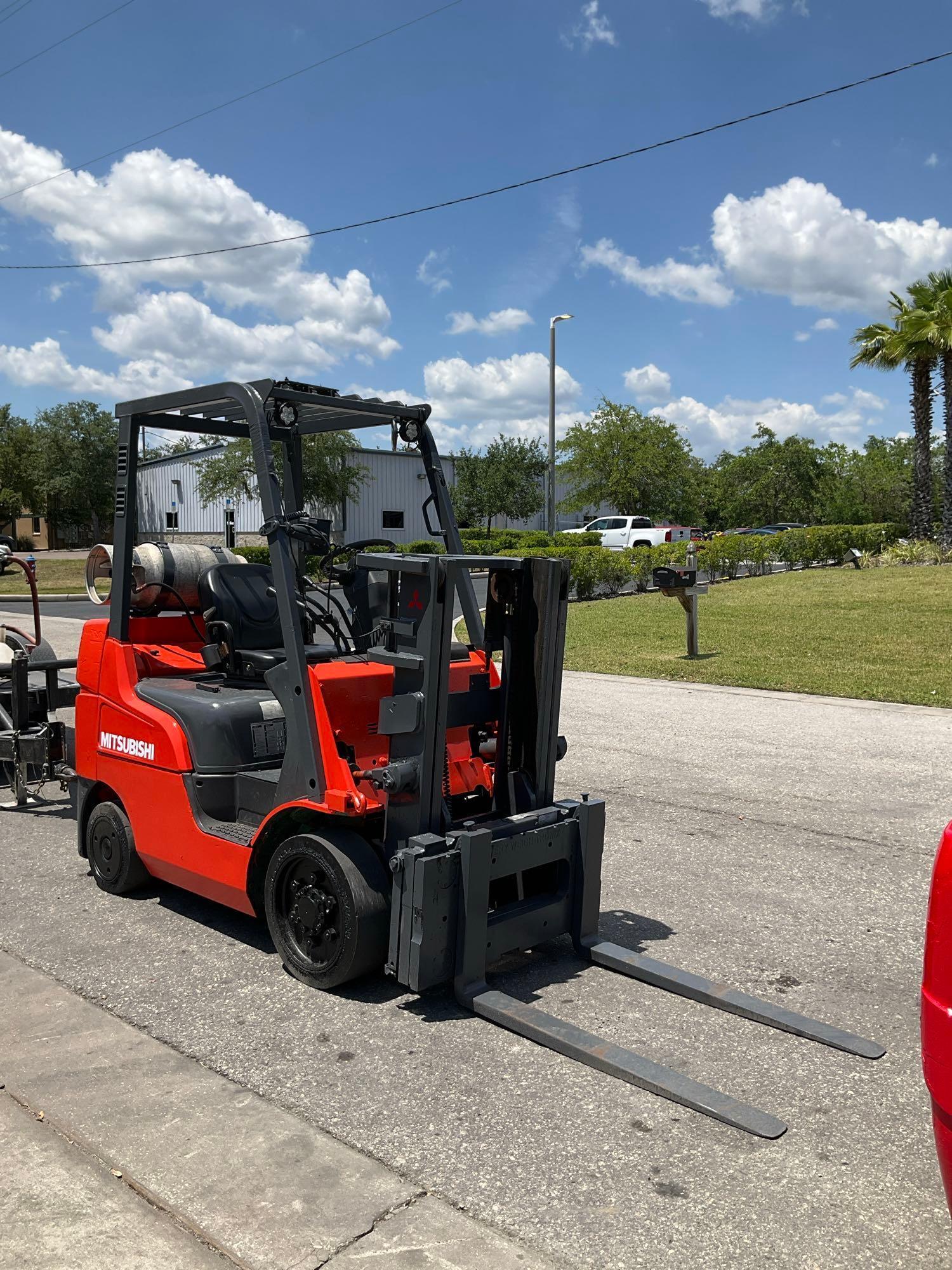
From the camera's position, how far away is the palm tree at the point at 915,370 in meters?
32.2

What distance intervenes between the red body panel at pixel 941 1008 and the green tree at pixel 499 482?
49.8 metres

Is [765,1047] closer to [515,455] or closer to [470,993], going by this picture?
[470,993]

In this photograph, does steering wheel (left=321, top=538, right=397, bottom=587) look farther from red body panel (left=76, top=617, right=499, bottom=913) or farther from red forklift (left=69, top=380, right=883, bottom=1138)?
red body panel (left=76, top=617, right=499, bottom=913)

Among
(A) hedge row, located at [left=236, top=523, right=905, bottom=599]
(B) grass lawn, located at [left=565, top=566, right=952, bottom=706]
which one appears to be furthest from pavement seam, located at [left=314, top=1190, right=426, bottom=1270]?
(A) hedge row, located at [left=236, top=523, right=905, bottom=599]

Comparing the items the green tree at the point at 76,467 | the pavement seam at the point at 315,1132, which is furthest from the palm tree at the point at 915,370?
the green tree at the point at 76,467

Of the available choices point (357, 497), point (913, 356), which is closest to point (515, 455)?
point (357, 497)

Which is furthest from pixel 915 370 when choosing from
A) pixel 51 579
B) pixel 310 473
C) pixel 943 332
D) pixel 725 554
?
pixel 51 579

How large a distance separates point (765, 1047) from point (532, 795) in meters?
1.34

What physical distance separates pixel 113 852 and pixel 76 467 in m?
58.2

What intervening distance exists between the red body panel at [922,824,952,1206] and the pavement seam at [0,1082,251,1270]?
1.70 meters

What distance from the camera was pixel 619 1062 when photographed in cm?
357

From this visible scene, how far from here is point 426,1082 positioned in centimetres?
359

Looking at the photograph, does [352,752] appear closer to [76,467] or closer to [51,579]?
[51,579]

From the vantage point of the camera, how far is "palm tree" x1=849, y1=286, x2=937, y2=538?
32.2 meters
